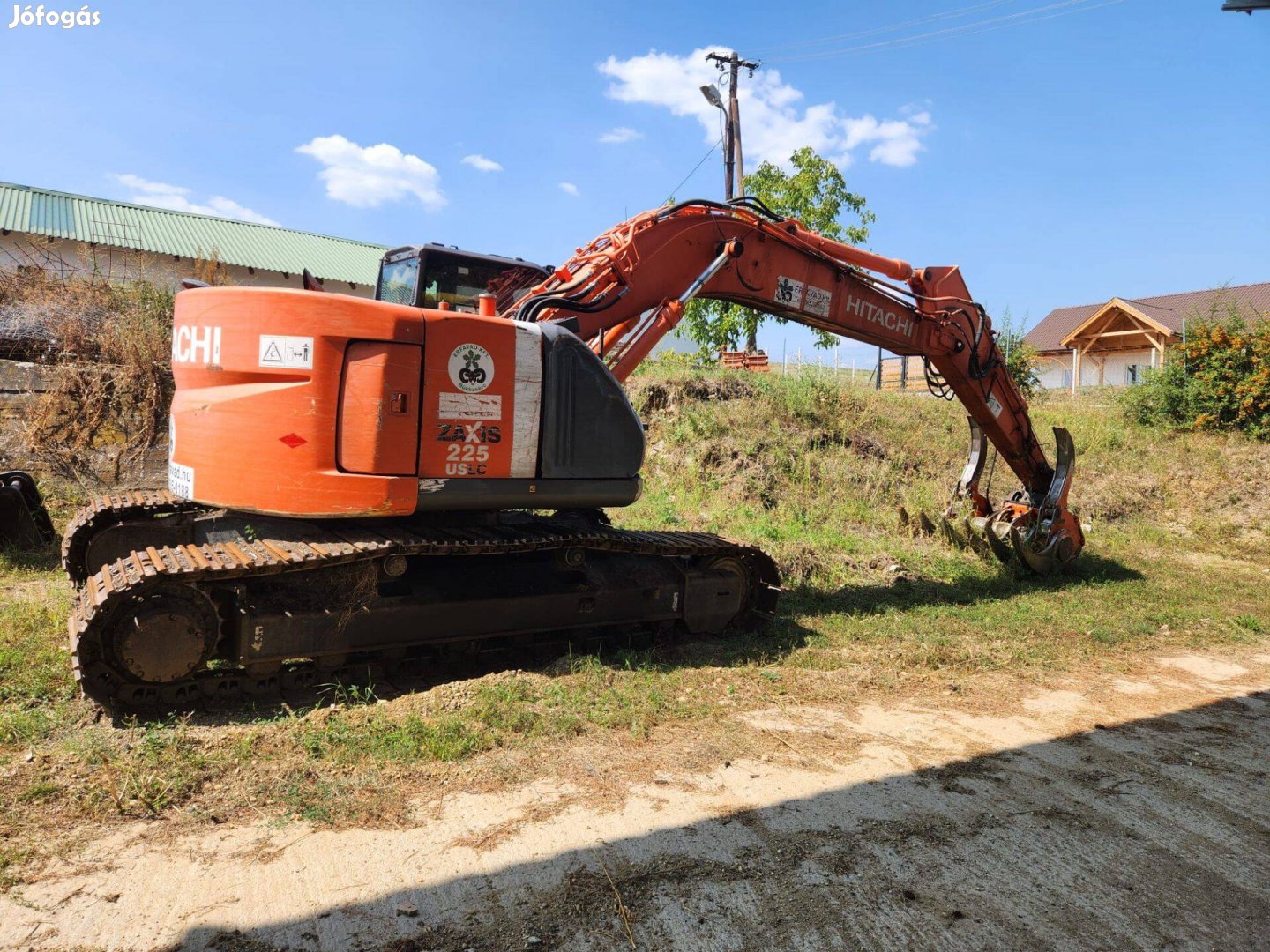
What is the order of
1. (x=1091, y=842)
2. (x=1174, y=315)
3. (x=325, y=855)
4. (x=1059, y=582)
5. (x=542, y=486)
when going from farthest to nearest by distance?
(x=1174, y=315) < (x=1059, y=582) < (x=542, y=486) < (x=1091, y=842) < (x=325, y=855)

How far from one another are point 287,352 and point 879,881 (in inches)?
146

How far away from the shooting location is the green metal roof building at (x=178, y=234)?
2389 centimetres

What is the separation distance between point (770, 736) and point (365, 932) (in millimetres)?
2400

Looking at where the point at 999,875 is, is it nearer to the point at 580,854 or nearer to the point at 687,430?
the point at 580,854

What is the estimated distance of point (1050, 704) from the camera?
17.6 feet

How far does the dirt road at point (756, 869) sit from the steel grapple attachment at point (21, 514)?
19.2 feet

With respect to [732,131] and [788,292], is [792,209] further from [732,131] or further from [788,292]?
[788,292]

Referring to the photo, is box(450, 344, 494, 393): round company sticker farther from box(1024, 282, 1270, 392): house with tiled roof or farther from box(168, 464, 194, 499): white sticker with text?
box(1024, 282, 1270, 392): house with tiled roof

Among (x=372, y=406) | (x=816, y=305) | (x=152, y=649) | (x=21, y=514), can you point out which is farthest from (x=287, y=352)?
(x=21, y=514)

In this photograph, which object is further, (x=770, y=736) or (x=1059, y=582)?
(x=1059, y=582)

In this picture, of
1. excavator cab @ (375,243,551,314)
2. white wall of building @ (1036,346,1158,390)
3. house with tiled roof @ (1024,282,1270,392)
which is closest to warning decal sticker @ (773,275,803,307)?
excavator cab @ (375,243,551,314)

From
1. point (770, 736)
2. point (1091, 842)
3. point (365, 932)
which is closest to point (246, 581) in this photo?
point (365, 932)

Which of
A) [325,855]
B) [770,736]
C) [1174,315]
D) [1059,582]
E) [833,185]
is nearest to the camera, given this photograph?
[325,855]

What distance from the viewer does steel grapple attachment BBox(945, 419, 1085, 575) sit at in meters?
9.03
